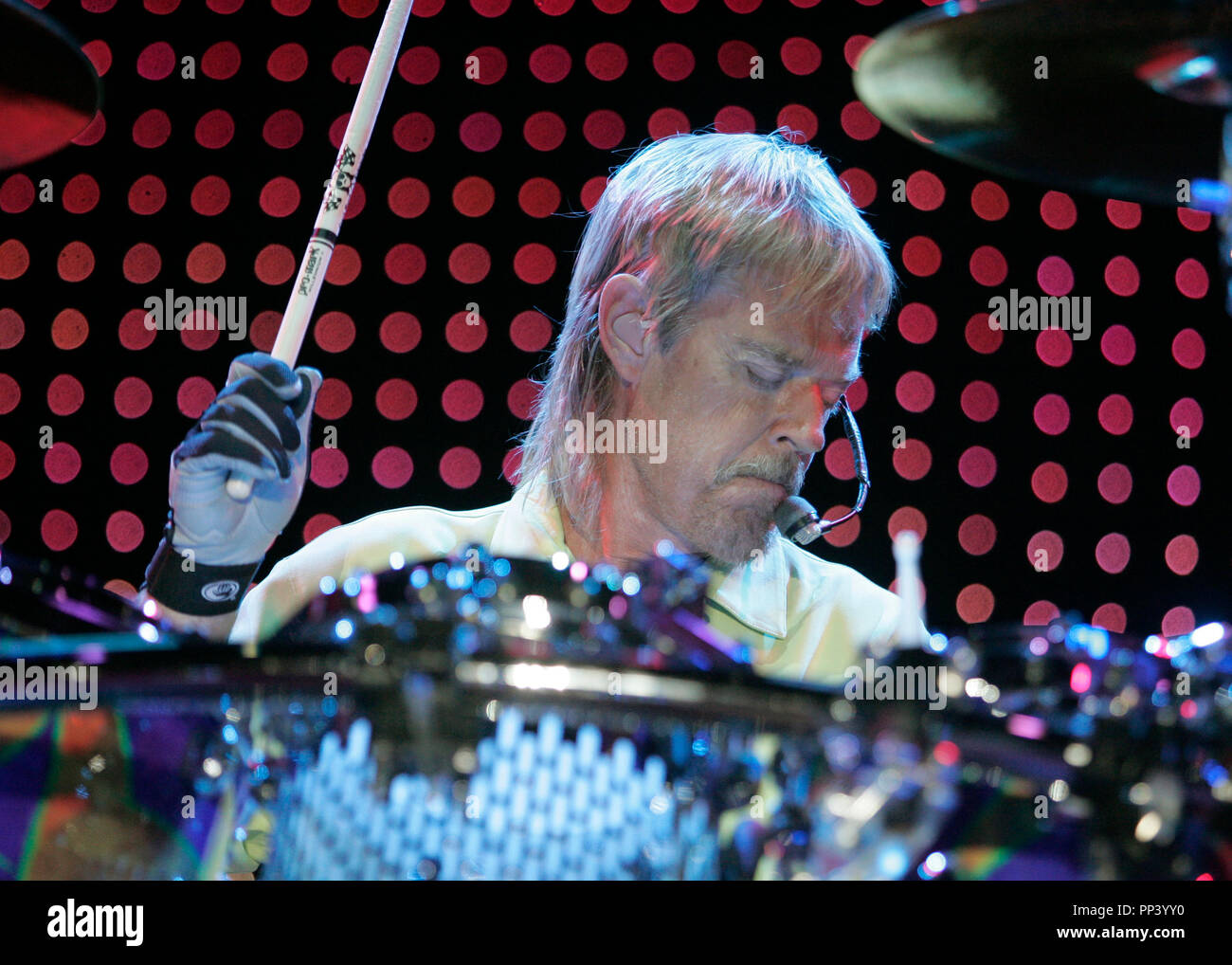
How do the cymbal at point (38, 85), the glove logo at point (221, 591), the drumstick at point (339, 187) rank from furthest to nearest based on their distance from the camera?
the glove logo at point (221, 591)
the drumstick at point (339, 187)
the cymbal at point (38, 85)

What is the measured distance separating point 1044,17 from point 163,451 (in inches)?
46.9


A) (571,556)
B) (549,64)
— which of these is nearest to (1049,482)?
(571,556)

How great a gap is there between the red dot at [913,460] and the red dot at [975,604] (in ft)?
0.54

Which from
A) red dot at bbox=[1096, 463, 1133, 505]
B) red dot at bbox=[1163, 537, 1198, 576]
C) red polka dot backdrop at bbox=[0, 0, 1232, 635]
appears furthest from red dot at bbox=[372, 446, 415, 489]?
red dot at bbox=[1163, 537, 1198, 576]

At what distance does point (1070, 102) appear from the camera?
0.77 metres

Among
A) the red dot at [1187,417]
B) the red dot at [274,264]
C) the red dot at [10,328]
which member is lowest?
the red dot at [1187,417]

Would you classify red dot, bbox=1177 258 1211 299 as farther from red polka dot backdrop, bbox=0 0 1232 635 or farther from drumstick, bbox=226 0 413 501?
drumstick, bbox=226 0 413 501

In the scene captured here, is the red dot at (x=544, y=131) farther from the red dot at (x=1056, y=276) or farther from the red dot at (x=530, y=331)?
the red dot at (x=1056, y=276)

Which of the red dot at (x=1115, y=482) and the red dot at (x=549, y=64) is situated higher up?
the red dot at (x=549, y=64)

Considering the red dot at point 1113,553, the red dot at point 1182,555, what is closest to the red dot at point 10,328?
the red dot at point 1113,553

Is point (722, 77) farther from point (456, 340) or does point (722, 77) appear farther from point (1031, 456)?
point (1031, 456)

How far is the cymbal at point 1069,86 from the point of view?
2.21 feet

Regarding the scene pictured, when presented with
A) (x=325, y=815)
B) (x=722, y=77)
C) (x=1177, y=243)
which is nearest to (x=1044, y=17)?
(x=325, y=815)

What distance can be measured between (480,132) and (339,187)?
68 cm
